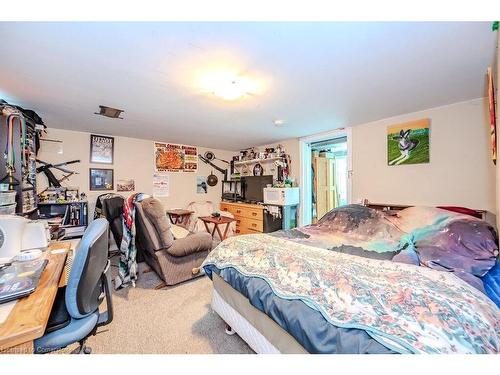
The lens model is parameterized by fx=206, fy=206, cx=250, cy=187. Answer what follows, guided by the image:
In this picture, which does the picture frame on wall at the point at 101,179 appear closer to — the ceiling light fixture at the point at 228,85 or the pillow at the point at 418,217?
the ceiling light fixture at the point at 228,85

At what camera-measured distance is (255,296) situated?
1.27 meters

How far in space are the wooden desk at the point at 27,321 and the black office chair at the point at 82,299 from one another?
95mm

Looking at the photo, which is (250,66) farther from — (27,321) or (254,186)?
(254,186)

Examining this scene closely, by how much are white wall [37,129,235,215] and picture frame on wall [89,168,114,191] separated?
0.18ft

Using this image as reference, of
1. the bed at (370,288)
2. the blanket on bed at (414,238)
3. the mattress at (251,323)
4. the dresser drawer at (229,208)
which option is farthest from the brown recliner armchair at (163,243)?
the dresser drawer at (229,208)

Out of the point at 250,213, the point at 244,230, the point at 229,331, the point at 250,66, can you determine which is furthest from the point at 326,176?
the point at 229,331

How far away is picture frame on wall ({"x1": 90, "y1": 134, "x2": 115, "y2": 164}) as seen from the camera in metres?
3.68

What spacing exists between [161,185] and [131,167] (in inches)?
26.6

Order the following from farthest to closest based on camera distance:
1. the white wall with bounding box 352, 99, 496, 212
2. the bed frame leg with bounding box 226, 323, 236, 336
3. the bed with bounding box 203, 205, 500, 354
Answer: the white wall with bounding box 352, 99, 496, 212 → the bed frame leg with bounding box 226, 323, 236, 336 → the bed with bounding box 203, 205, 500, 354

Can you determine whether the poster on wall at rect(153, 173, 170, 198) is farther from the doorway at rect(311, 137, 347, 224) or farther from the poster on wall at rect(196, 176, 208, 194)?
the doorway at rect(311, 137, 347, 224)

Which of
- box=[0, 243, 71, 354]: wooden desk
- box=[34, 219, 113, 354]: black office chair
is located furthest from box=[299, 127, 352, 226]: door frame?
box=[0, 243, 71, 354]: wooden desk

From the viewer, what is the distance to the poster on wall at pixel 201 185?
16.5 feet
